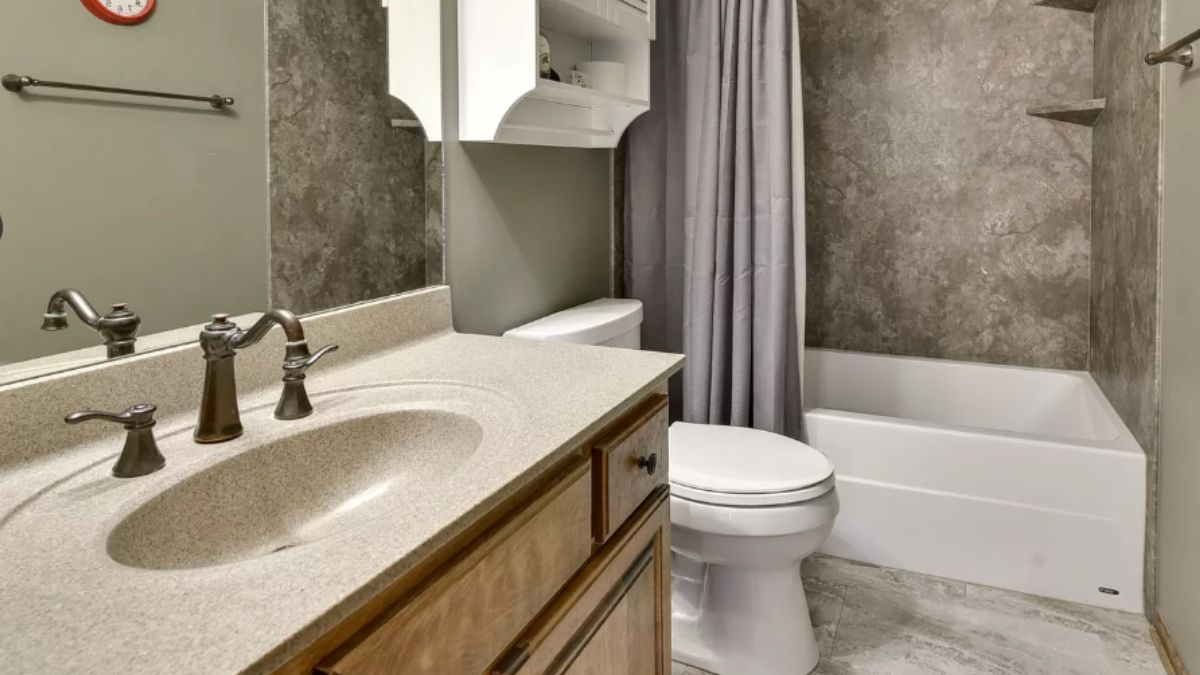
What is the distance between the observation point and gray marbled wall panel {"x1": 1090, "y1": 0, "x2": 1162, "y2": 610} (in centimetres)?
184

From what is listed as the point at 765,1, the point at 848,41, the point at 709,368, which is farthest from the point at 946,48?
the point at 709,368

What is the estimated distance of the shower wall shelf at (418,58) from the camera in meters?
1.43

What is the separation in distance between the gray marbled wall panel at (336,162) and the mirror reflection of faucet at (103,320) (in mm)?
246

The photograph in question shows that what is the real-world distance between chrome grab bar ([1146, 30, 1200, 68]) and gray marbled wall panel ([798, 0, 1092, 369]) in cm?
104

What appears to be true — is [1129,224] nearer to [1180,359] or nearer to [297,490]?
[1180,359]

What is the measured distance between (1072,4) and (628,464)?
7.80 ft

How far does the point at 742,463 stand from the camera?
1.75m

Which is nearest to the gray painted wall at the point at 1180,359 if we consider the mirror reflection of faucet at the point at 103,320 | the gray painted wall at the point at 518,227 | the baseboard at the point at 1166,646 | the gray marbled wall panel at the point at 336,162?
the baseboard at the point at 1166,646

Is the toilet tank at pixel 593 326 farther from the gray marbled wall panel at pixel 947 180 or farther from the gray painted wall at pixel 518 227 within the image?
the gray marbled wall panel at pixel 947 180

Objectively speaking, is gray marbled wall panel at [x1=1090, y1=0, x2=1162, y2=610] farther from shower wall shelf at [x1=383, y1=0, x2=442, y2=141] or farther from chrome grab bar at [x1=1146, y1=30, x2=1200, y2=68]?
shower wall shelf at [x1=383, y1=0, x2=442, y2=141]

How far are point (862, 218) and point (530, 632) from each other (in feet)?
7.92

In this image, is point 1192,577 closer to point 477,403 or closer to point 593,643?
point 593,643

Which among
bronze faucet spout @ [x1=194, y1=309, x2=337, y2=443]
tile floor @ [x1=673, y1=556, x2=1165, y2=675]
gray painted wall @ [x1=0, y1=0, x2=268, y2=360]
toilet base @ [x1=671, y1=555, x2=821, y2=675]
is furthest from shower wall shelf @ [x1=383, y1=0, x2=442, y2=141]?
tile floor @ [x1=673, y1=556, x2=1165, y2=675]

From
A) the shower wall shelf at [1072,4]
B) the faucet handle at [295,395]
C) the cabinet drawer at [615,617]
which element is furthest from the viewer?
the shower wall shelf at [1072,4]
